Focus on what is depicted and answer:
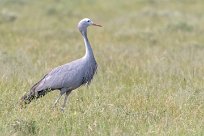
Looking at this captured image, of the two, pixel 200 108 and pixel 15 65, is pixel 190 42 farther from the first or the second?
pixel 200 108

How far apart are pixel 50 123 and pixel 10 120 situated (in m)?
0.45

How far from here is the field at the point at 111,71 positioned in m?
7.70

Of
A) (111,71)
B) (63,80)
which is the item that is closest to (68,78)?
(63,80)

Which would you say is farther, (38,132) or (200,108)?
(200,108)

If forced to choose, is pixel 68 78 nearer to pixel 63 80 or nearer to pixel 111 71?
pixel 63 80

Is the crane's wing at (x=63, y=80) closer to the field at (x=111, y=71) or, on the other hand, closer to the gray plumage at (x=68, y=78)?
the gray plumage at (x=68, y=78)

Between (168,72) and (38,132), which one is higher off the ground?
(38,132)

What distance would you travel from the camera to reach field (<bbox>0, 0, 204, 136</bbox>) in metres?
7.70

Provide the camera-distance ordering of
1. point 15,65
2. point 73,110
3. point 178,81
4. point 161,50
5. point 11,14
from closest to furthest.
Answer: point 73,110 < point 178,81 < point 15,65 < point 161,50 < point 11,14

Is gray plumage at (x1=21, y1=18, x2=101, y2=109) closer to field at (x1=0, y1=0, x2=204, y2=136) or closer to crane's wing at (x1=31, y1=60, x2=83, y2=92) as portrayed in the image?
crane's wing at (x1=31, y1=60, x2=83, y2=92)

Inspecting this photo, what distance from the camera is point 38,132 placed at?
292 inches

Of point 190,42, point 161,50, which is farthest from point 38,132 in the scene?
point 190,42

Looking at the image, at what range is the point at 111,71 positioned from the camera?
466 inches

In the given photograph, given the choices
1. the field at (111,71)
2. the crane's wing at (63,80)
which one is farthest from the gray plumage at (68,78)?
the field at (111,71)
